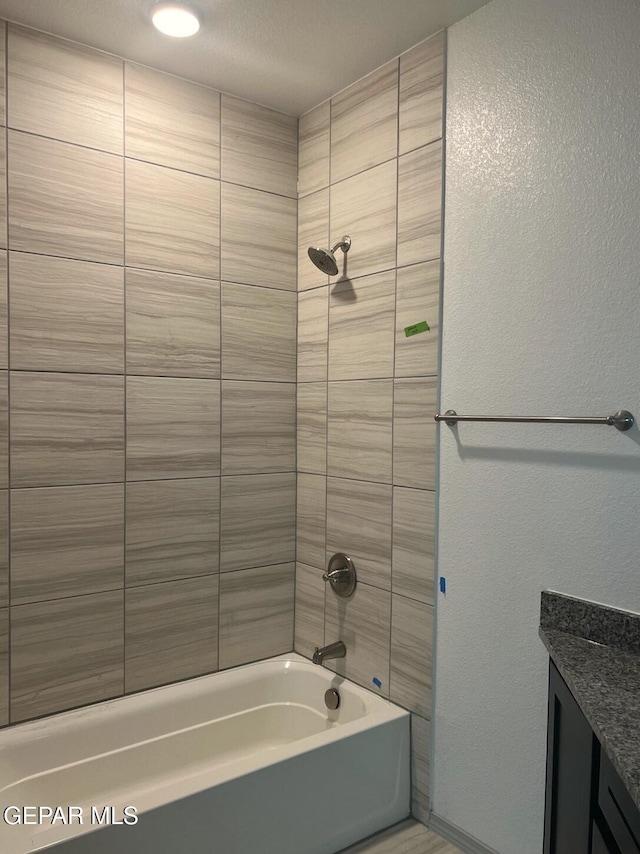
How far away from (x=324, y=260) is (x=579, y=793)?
1.78m

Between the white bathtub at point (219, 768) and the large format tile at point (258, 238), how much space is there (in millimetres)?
1555

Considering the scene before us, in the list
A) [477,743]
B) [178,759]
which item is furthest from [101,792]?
[477,743]

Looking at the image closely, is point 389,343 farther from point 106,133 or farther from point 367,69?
point 106,133

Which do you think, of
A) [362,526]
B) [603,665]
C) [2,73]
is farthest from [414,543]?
[2,73]

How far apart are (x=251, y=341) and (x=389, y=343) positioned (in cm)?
59

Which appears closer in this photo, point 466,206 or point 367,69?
point 466,206

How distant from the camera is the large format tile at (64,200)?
6.86ft

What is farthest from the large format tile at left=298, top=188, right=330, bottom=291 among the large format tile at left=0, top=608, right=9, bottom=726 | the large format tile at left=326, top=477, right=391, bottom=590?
the large format tile at left=0, top=608, right=9, bottom=726

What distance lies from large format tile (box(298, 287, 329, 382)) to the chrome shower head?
161 mm

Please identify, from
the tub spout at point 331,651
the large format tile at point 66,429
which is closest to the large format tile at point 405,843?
the tub spout at point 331,651

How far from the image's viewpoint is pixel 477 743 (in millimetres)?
2029

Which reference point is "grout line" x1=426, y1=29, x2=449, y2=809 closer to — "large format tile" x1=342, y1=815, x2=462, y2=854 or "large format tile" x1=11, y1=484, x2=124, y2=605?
"large format tile" x1=342, y1=815, x2=462, y2=854

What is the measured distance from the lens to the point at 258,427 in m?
2.64

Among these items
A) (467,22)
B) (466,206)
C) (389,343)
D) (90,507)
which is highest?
(467,22)
